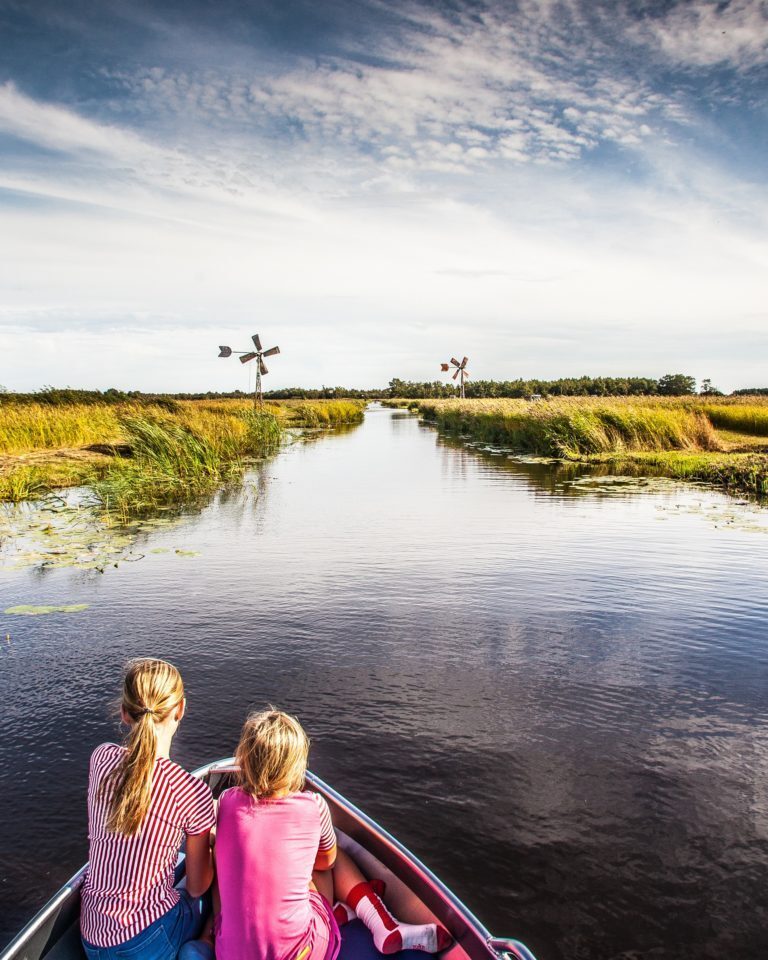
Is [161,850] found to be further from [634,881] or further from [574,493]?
[574,493]

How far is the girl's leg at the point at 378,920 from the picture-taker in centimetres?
278

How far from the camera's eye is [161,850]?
107 inches

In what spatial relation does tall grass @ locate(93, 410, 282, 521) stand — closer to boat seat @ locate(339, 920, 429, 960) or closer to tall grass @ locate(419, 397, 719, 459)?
boat seat @ locate(339, 920, 429, 960)

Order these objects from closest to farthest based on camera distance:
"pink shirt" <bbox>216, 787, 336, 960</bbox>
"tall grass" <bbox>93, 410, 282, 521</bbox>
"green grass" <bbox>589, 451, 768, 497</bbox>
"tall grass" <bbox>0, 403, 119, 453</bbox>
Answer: "pink shirt" <bbox>216, 787, 336, 960</bbox> → "tall grass" <bbox>93, 410, 282, 521</bbox> → "green grass" <bbox>589, 451, 768, 497</bbox> → "tall grass" <bbox>0, 403, 119, 453</bbox>

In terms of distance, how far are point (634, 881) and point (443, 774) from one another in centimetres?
143

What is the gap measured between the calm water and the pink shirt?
1478mm

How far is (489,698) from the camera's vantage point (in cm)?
602

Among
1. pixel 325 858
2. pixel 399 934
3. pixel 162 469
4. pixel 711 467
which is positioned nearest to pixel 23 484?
pixel 162 469

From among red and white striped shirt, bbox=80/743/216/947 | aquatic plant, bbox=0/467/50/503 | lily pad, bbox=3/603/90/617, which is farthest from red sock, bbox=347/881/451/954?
aquatic plant, bbox=0/467/50/503

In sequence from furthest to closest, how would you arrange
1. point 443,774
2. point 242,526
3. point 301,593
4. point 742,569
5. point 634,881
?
point 242,526
point 742,569
point 301,593
point 443,774
point 634,881

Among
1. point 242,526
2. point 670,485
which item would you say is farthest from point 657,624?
point 670,485

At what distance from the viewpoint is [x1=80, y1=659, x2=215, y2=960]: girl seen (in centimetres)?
265

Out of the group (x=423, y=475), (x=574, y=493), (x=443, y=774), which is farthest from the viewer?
(x=423, y=475)

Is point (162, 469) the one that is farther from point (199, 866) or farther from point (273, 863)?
point (273, 863)
